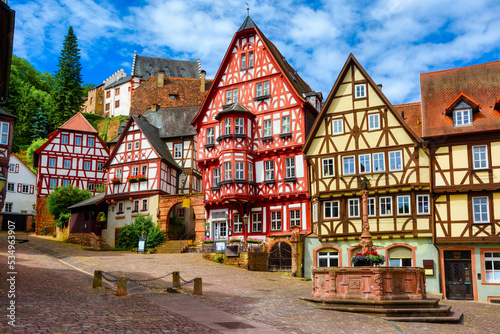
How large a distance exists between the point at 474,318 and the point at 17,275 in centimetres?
1820

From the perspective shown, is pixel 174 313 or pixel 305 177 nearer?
pixel 174 313

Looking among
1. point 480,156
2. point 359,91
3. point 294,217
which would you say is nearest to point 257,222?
point 294,217

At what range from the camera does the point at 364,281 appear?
2033 cm

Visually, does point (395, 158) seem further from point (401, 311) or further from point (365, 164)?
point (401, 311)

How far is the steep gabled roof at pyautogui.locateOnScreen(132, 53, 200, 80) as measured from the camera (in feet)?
296

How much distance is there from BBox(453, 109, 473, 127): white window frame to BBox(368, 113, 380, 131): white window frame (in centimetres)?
428

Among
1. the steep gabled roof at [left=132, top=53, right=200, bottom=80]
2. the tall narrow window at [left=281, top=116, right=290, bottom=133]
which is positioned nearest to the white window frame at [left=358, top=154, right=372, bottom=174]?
the tall narrow window at [left=281, top=116, right=290, bottom=133]

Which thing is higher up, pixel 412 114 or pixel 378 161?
pixel 412 114

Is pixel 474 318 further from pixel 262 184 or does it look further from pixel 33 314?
pixel 262 184

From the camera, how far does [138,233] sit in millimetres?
41750

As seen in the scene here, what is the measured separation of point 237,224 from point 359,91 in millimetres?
Answer: 12602

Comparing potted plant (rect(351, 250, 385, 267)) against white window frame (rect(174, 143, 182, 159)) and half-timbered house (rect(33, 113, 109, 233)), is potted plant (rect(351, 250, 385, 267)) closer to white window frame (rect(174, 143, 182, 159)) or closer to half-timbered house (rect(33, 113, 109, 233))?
white window frame (rect(174, 143, 182, 159))

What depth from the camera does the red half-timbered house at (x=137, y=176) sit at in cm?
4431

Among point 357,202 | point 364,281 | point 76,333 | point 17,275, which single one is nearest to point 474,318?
point 364,281
